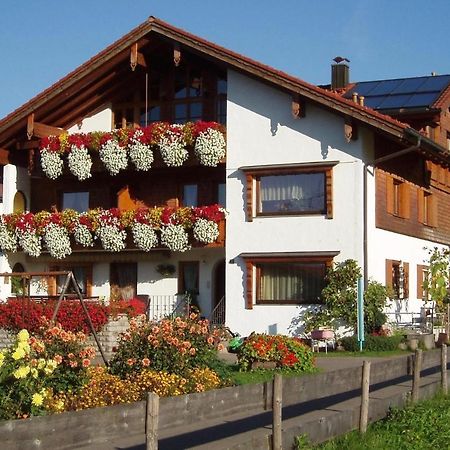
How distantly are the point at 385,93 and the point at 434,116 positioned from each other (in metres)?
3.01

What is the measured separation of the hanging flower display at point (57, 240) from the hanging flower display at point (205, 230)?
13.9ft

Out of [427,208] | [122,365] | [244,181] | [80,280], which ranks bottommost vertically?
[122,365]

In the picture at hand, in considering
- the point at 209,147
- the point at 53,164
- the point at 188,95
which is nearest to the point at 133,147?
the point at 209,147

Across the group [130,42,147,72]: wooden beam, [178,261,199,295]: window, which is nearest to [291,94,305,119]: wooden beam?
[130,42,147,72]: wooden beam

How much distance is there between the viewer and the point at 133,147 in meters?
26.4

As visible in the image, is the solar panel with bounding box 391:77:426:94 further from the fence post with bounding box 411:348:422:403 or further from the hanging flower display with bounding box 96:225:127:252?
the fence post with bounding box 411:348:422:403

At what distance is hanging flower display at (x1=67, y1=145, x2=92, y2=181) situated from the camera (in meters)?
27.2

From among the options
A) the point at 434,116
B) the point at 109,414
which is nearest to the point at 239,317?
the point at 434,116

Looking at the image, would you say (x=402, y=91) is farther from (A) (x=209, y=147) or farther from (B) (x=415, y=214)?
(A) (x=209, y=147)

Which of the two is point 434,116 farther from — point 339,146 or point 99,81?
point 99,81

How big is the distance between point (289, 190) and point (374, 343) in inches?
200

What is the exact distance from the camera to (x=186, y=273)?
27844mm

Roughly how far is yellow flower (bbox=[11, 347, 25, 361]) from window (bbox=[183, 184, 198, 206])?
19684mm

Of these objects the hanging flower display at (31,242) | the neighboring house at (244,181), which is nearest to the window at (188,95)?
the neighboring house at (244,181)
